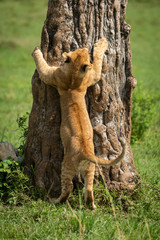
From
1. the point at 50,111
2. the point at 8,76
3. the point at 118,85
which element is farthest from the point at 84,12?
the point at 8,76

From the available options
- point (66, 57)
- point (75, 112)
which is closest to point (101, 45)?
point (66, 57)

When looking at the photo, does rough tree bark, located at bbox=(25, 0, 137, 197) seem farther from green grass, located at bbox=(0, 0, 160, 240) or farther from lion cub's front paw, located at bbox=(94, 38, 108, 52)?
green grass, located at bbox=(0, 0, 160, 240)

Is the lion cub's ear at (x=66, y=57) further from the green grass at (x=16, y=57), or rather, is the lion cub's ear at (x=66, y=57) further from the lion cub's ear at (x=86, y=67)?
the green grass at (x=16, y=57)

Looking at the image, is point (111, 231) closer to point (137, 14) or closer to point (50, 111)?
point (50, 111)

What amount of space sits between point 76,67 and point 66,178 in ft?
4.96

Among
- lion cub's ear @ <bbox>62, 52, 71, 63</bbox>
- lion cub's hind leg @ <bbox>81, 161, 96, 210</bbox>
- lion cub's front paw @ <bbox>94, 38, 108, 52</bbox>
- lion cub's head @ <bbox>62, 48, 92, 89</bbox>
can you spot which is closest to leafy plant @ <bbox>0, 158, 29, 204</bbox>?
lion cub's hind leg @ <bbox>81, 161, 96, 210</bbox>

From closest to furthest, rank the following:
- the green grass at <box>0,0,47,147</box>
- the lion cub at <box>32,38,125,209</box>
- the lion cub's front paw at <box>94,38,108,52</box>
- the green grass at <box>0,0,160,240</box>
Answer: the green grass at <box>0,0,160,240</box>
the lion cub at <box>32,38,125,209</box>
the lion cub's front paw at <box>94,38,108,52</box>
the green grass at <box>0,0,47,147</box>

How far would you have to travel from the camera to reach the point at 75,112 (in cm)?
416

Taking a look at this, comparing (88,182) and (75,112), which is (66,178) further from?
(75,112)

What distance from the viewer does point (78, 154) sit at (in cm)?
405

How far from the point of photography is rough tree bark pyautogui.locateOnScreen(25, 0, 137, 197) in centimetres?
438

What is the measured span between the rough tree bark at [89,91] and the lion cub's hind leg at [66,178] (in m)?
0.30

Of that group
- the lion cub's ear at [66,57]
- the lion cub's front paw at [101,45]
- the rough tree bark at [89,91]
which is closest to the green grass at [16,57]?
the rough tree bark at [89,91]

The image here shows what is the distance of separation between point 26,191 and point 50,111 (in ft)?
4.08
